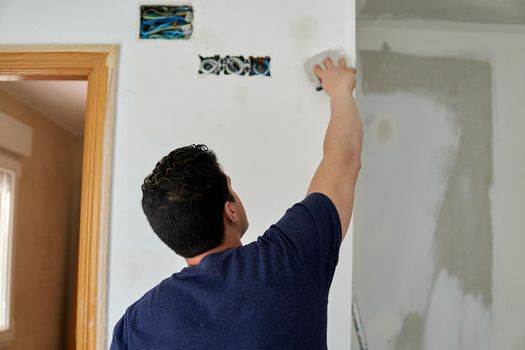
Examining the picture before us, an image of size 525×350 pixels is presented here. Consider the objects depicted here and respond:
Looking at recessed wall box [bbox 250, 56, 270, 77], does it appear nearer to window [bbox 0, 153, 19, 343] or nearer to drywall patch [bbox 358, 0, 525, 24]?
drywall patch [bbox 358, 0, 525, 24]

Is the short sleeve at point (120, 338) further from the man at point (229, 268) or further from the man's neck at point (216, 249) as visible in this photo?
the man's neck at point (216, 249)

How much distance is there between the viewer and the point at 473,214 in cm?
227

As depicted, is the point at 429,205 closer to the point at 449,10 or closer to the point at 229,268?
the point at 449,10

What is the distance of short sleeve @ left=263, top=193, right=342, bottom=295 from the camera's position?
102 centimetres

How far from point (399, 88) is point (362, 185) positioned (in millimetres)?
454

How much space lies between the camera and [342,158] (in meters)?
1.20

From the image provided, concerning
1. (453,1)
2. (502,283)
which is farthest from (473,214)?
(453,1)

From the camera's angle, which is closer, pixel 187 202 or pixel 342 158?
pixel 187 202

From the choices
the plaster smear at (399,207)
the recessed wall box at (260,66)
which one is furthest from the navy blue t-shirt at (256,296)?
the plaster smear at (399,207)

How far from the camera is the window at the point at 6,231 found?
356cm

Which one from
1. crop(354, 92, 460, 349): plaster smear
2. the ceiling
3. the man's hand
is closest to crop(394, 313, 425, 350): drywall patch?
crop(354, 92, 460, 349): plaster smear

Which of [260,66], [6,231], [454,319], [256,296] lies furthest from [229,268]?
[6,231]

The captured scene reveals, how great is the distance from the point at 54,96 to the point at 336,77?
9.08ft

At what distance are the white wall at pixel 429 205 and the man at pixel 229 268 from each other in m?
1.13
